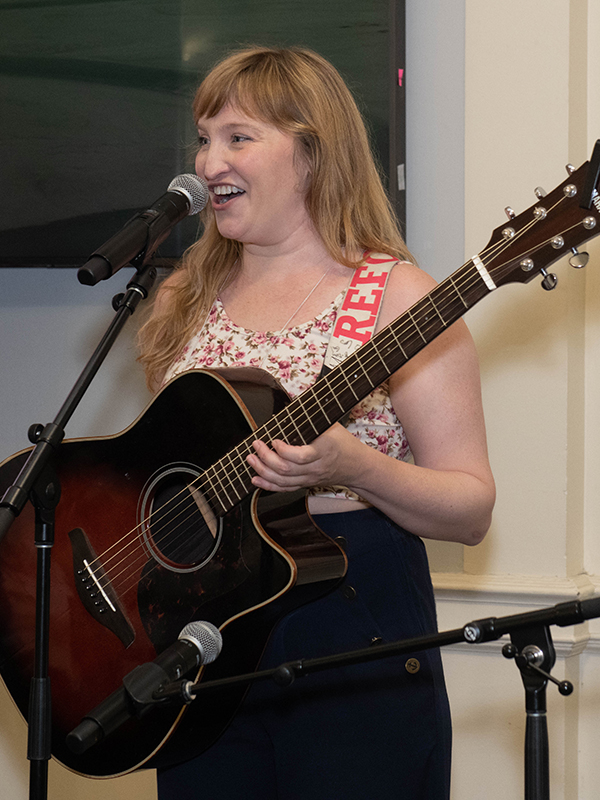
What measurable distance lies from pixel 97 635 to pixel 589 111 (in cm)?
151

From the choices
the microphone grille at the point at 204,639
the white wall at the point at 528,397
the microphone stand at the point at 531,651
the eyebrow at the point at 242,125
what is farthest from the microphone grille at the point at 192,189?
the white wall at the point at 528,397

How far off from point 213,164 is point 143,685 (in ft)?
2.72

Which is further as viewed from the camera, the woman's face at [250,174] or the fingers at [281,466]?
the woman's face at [250,174]

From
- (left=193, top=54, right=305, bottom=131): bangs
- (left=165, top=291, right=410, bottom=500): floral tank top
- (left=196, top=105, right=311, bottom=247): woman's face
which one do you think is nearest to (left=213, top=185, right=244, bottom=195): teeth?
(left=196, top=105, right=311, bottom=247): woman's face

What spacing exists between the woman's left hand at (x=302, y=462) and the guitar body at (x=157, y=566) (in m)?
0.09

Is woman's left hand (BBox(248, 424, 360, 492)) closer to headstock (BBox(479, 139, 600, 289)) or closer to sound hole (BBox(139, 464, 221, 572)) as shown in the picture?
sound hole (BBox(139, 464, 221, 572))

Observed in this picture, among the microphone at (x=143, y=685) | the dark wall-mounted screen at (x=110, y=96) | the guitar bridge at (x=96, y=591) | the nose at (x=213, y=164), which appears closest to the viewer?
the microphone at (x=143, y=685)

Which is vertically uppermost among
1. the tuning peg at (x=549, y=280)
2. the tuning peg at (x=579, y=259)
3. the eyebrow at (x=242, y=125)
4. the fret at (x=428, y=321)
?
the eyebrow at (x=242, y=125)

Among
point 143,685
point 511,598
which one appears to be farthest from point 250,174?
point 511,598

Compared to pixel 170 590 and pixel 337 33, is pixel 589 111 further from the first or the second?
pixel 170 590

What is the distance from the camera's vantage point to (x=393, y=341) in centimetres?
120

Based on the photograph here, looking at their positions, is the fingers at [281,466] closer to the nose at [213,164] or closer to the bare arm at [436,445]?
the bare arm at [436,445]

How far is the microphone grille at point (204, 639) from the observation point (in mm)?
959

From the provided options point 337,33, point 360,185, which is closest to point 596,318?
point 360,185
